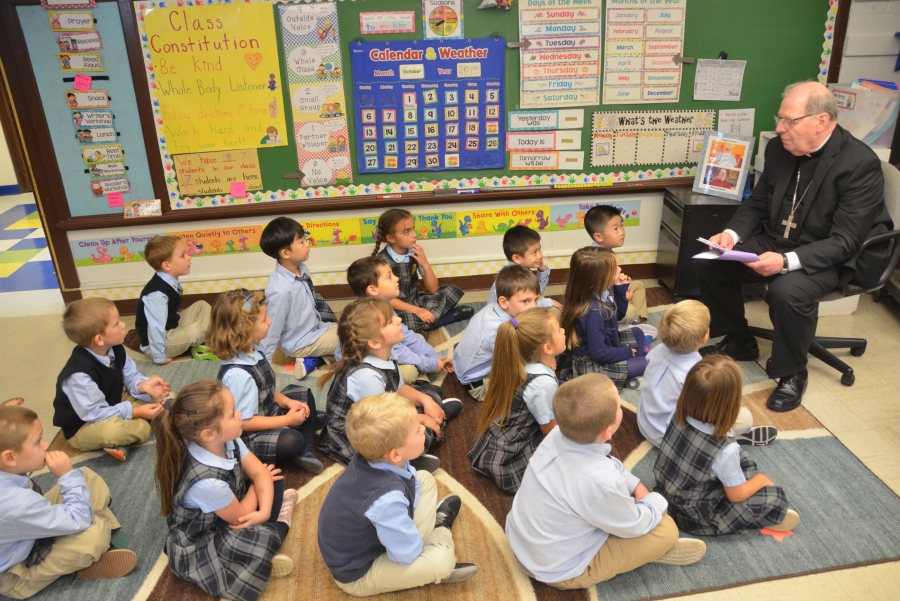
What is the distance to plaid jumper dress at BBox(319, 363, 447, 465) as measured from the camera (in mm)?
2854

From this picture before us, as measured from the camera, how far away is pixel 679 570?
2.42m

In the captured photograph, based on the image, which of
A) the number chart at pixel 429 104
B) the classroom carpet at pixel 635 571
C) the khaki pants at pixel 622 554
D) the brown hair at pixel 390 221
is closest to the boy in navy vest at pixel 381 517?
the classroom carpet at pixel 635 571

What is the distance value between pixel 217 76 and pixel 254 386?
2.12 metres

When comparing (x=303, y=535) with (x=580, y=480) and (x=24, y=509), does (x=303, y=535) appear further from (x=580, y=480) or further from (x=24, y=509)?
(x=580, y=480)

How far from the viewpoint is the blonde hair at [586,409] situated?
2.10m

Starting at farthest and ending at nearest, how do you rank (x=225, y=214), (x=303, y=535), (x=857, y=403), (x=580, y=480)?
(x=225, y=214) < (x=857, y=403) < (x=303, y=535) < (x=580, y=480)

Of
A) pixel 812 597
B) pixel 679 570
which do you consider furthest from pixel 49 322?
pixel 812 597

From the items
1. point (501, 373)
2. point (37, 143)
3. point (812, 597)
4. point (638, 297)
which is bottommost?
point (812, 597)

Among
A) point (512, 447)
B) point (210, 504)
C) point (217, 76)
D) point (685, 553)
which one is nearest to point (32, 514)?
point (210, 504)

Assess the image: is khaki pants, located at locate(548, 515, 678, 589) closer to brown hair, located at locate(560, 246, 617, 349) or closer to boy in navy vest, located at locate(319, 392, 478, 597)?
boy in navy vest, located at locate(319, 392, 478, 597)

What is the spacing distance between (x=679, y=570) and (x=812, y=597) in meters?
0.41

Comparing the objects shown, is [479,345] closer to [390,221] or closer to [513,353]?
[513,353]

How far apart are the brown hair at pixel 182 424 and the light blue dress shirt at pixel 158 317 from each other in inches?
65.3

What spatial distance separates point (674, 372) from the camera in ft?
9.19
